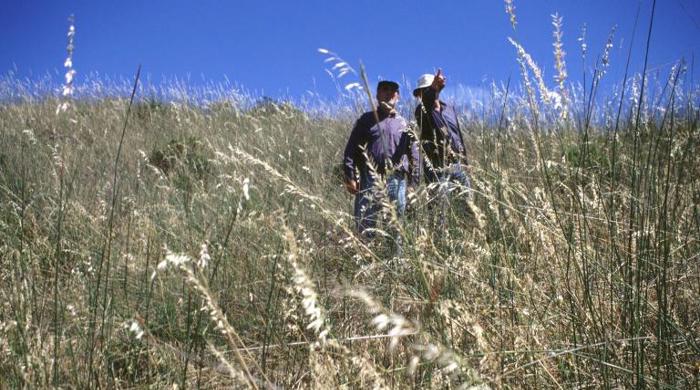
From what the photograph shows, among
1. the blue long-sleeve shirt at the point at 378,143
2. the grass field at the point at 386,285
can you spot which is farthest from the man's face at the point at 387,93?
the grass field at the point at 386,285

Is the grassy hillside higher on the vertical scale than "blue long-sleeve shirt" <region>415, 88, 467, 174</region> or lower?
lower

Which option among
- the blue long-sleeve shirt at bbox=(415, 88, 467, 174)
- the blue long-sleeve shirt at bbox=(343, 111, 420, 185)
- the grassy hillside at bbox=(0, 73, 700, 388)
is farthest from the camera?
the blue long-sleeve shirt at bbox=(343, 111, 420, 185)

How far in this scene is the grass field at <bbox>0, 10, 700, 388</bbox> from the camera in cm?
112

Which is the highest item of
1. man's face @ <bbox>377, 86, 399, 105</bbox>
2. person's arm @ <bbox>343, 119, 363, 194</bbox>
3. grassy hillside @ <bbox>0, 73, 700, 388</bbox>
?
man's face @ <bbox>377, 86, 399, 105</bbox>

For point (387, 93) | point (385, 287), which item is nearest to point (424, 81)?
point (387, 93)

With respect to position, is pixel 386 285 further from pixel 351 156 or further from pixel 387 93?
pixel 387 93

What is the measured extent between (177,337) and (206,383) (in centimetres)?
39

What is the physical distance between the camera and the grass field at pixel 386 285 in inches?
44.1

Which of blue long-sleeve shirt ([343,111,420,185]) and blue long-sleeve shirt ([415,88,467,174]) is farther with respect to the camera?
blue long-sleeve shirt ([343,111,420,185])

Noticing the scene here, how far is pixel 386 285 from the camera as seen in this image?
80.4 inches

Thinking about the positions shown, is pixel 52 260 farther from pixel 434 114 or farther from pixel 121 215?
pixel 434 114

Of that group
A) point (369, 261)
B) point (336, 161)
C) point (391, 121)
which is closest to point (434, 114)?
point (391, 121)

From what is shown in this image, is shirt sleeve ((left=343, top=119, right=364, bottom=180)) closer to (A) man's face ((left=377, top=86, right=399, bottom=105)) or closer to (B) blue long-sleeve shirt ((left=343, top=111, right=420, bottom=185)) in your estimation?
(B) blue long-sleeve shirt ((left=343, top=111, right=420, bottom=185))

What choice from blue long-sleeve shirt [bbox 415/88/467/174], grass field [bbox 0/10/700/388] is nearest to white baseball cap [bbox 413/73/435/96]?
blue long-sleeve shirt [bbox 415/88/467/174]
